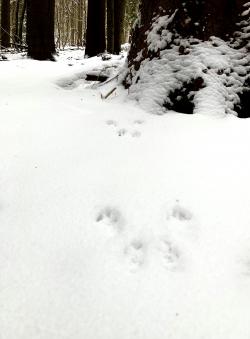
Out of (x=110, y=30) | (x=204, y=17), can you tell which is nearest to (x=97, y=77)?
(x=204, y=17)

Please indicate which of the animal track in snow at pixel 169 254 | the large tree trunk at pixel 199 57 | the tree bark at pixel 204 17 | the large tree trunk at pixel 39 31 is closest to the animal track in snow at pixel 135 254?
the animal track in snow at pixel 169 254

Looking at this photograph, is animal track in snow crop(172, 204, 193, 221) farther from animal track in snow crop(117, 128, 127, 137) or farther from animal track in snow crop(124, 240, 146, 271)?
animal track in snow crop(117, 128, 127, 137)

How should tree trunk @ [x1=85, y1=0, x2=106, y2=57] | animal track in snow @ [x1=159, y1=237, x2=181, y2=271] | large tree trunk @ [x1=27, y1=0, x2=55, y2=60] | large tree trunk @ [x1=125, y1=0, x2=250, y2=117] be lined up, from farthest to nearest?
tree trunk @ [x1=85, y1=0, x2=106, y2=57] < large tree trunk @ [x1=27, y1=0, x2=55, y2=60] < large tree trunk @ [x1=125, y1=0, x2=250, y2=117] < animal track in snow @ [x1=159, y1=237, x2=181, y2=271]

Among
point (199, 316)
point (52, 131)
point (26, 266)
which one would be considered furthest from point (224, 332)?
point (52, 131)

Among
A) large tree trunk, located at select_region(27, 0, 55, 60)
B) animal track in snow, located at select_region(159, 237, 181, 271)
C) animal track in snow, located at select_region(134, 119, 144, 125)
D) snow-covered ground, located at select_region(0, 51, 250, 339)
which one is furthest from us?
large tree trunk, located at select_region(27, 0, 55, 60)

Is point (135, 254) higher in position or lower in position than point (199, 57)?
lower

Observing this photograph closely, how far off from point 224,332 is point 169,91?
245 cm

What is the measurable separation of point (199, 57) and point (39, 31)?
514cm

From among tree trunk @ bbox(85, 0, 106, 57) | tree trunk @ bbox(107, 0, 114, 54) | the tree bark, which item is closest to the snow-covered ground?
the tree bark

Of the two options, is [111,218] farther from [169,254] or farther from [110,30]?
[110,30]

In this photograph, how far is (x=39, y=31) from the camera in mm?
7816

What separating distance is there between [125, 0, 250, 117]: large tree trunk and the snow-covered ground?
25 centimetres

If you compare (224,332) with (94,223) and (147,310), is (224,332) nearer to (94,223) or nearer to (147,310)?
(147,310)

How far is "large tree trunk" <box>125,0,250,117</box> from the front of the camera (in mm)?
3627
